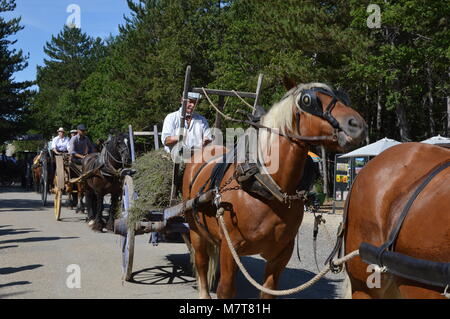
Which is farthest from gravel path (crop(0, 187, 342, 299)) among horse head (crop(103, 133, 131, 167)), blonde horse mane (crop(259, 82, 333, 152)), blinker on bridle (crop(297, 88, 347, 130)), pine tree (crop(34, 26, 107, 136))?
pine tree (crop(34, 26, 107, 136))

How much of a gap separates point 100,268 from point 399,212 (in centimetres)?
532

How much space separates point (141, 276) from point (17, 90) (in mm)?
33211

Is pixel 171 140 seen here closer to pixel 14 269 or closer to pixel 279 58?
pixel 14 269

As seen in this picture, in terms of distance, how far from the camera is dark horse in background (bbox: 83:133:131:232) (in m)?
10.4

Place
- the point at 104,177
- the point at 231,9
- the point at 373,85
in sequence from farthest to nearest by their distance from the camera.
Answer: the point at 231,9 → the point at 373,85 → the point at 104,177

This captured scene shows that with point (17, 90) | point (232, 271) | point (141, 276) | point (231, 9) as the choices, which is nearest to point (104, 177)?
point (141, 276)

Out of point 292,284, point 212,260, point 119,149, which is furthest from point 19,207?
point 212,260

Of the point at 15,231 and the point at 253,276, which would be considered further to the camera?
the point at 15,231

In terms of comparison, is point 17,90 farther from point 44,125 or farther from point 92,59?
point 92,59

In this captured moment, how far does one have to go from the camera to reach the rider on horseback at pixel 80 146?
43.4ft

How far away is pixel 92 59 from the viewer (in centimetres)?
6750

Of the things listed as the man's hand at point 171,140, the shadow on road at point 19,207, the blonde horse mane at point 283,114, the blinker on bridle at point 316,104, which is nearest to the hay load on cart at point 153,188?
the man's hand at point 171,140

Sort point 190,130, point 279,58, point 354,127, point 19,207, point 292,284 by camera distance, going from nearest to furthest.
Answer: point 354,127 < point 190,130 < point 292,284 < point 19,207 < point 279,58

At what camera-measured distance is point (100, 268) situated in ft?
23.8
